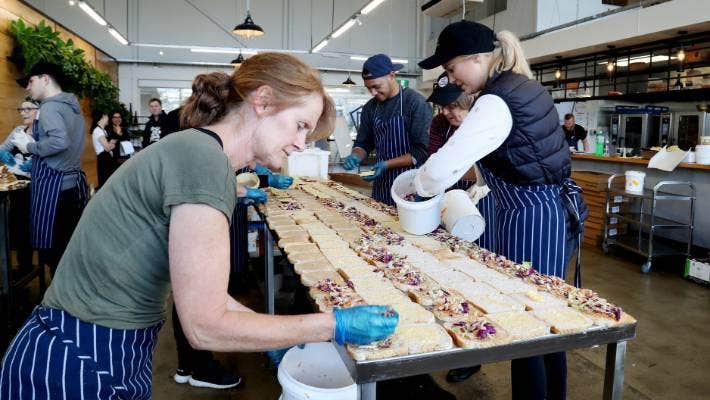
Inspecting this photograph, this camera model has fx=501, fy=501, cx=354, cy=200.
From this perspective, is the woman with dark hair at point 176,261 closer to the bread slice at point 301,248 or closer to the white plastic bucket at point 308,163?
the bread slice at point 301,248

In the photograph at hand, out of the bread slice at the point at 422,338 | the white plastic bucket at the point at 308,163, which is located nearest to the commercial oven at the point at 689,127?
the white plastic bucket at the point at 308,163

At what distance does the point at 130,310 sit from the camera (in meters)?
1.07

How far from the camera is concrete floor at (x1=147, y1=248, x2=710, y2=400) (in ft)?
8.68

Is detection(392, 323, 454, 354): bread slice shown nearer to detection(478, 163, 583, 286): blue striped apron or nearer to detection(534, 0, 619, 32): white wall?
detection(478, 163, 583, 286): blue striped apron

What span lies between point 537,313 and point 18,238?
397 centimetres

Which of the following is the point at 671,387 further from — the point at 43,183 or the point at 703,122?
the point at 703,122

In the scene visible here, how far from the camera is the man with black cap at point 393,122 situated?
3312 millimetres

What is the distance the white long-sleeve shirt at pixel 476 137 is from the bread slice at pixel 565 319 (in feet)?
2.23

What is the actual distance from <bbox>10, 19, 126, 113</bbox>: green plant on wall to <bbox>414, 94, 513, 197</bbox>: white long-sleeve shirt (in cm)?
364

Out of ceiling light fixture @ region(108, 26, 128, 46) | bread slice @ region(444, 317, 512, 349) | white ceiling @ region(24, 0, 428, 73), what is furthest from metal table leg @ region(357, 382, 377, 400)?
white ceiling @ region(24, 0, 428, 73)

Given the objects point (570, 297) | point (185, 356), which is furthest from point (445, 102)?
point (185, 356)

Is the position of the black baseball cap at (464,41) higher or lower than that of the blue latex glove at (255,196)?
higher

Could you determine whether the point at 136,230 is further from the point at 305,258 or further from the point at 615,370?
the point at 615,370

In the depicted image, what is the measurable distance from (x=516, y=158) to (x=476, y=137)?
0.77ft
